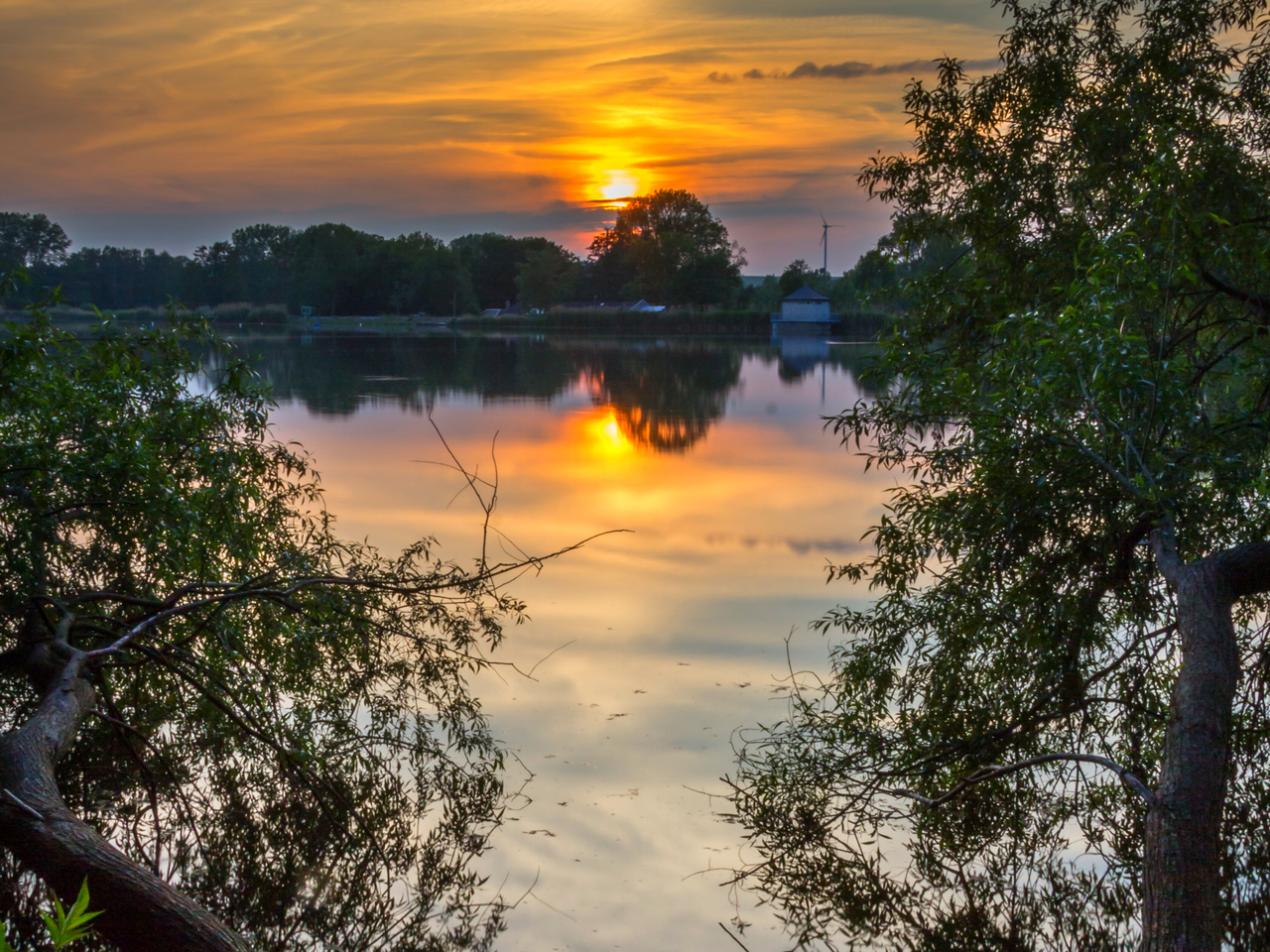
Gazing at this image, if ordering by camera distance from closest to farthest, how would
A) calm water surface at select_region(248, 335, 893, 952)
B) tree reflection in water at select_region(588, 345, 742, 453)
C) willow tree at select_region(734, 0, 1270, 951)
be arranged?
willow tree at select_region(734, 0, 1270, 951)
calm water surface at select_region(248, 335, 893, 952)
tree reflection in water at select_region(588, 345, 742, 453)

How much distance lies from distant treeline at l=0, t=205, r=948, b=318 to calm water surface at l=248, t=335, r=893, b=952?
48710 mm

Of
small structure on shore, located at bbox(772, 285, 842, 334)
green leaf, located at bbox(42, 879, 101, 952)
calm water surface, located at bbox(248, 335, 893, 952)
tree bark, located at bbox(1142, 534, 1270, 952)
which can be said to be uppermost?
small structure on shore, located at bbox(772, 285, 842, 334)

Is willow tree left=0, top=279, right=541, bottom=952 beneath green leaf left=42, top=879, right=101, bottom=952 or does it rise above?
beneath

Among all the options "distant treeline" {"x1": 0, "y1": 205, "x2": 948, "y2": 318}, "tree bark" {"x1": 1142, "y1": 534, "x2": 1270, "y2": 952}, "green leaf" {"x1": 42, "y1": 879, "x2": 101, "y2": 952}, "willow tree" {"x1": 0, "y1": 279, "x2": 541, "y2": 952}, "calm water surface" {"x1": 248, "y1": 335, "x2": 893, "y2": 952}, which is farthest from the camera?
"distant treeline" {"x1": 0, "y1": 205, "x2": 948, "y2": 318}

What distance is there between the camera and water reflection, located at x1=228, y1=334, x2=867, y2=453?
31.2m

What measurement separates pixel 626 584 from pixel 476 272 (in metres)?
95.1

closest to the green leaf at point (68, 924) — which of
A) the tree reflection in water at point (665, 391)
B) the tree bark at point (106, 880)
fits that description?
the tree bark at point (106, 880)

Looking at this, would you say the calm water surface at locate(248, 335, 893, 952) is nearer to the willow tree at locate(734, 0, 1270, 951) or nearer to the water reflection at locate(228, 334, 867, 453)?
the water reflection at locate(228, 334, 867, 453)

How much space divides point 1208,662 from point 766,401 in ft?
101

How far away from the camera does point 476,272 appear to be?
104750mm

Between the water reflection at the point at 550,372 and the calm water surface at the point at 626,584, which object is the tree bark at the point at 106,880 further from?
the water reflection at the point at 550,372

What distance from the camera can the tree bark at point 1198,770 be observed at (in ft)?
13.2

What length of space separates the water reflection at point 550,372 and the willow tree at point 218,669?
58.4 feet

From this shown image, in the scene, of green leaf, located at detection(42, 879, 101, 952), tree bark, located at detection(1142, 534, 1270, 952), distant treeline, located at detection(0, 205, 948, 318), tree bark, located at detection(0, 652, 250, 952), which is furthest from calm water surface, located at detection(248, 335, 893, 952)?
distant treeline, located at detection(0, 205, 948, 318)
